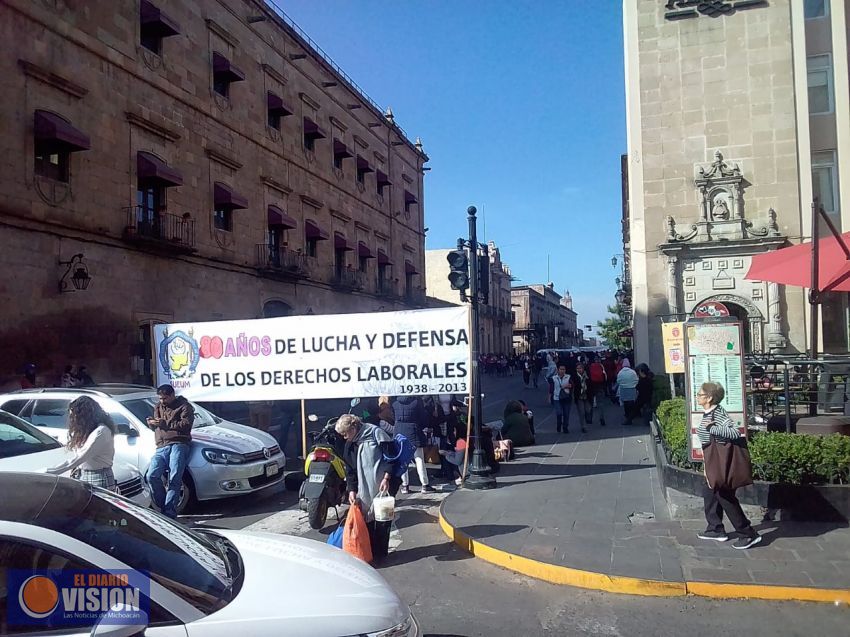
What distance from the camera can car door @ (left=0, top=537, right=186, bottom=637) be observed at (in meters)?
2.35

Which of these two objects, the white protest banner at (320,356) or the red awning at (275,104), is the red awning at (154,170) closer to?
the red awning at (275,104)

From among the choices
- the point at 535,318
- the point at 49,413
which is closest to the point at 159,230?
the point at 49,413

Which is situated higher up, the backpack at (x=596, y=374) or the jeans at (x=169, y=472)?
the backpack at (x=596, y=374)

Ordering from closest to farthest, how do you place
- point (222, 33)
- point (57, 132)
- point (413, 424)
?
point (413, 424) < point (57, 132) < point (222, 33)

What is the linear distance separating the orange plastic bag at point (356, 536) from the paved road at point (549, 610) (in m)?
0.25

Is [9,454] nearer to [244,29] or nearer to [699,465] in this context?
[699,465]

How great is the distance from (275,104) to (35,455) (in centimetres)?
2147

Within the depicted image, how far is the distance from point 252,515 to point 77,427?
8.56ft

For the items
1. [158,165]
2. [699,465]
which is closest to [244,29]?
[158,165]

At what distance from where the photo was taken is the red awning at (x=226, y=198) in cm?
2177

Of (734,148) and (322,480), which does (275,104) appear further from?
(322,480)

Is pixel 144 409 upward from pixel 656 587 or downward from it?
upward

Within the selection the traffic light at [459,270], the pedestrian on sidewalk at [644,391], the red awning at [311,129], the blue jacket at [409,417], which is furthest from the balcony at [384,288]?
the traffic light at [459,270]

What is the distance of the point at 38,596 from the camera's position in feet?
7.94
